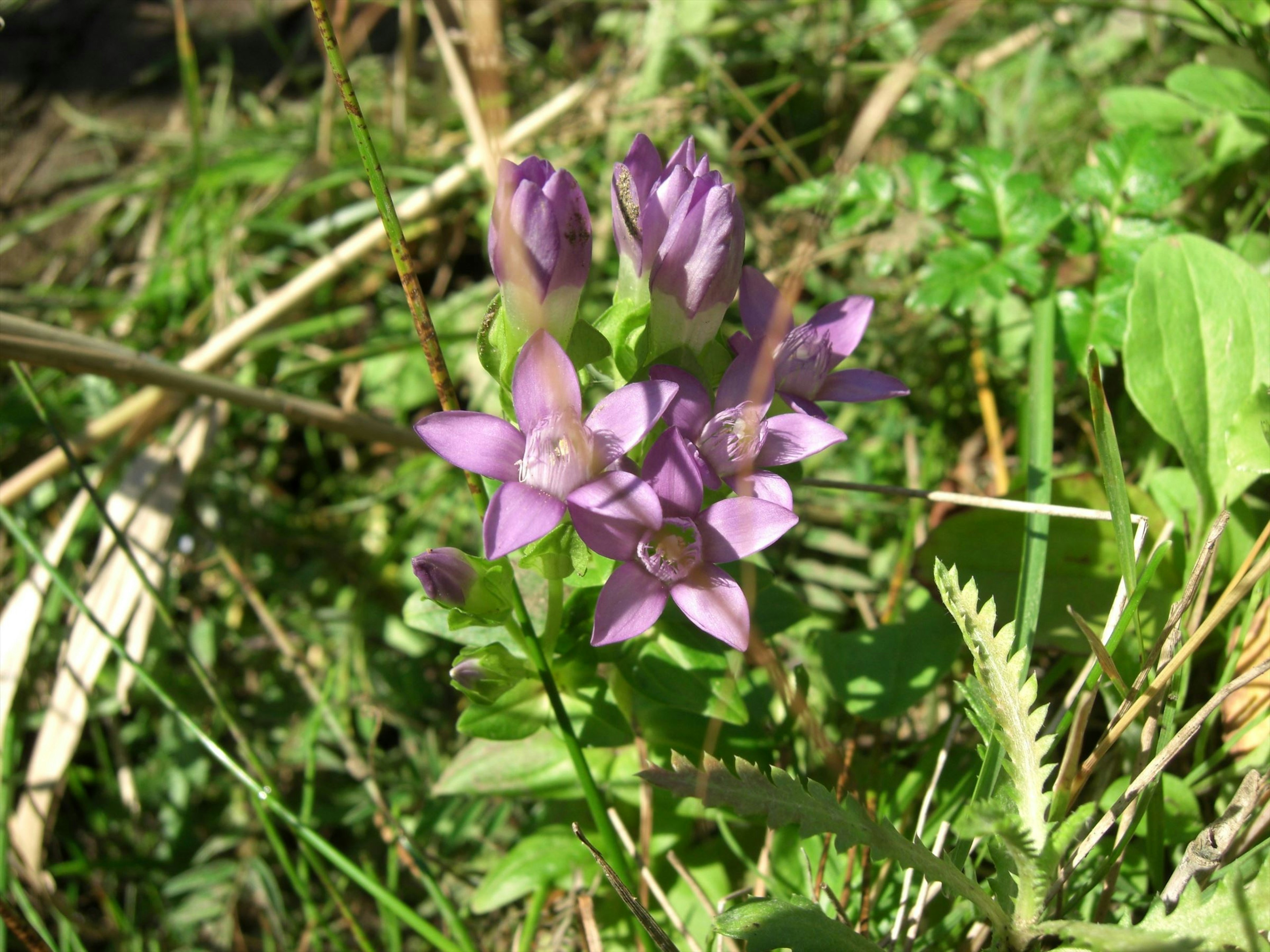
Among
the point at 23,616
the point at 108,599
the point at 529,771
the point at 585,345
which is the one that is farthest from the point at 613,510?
the point at 23,616

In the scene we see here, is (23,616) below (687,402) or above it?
below

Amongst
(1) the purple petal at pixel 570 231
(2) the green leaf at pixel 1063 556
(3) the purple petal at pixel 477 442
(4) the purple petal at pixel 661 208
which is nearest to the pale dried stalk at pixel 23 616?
(3) the purple petal at pixel 477 442

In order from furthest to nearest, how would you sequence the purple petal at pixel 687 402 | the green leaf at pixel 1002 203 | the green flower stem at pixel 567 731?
the green leaf at pixel 1002 203 → the green flower stem at pixel 567 731 → the purple petal at pixel 687 402

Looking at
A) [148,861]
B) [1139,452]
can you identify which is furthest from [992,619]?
[148,861]

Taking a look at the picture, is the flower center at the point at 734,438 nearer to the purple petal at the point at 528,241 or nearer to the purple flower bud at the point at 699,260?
the purple flower bud at the point at 699,260

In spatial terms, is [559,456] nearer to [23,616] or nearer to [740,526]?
A: [740,526]

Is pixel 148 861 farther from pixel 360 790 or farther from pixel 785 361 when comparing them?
pixel 785 361

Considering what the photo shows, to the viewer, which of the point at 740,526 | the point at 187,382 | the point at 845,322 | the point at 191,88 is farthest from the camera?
the point at 191,88
